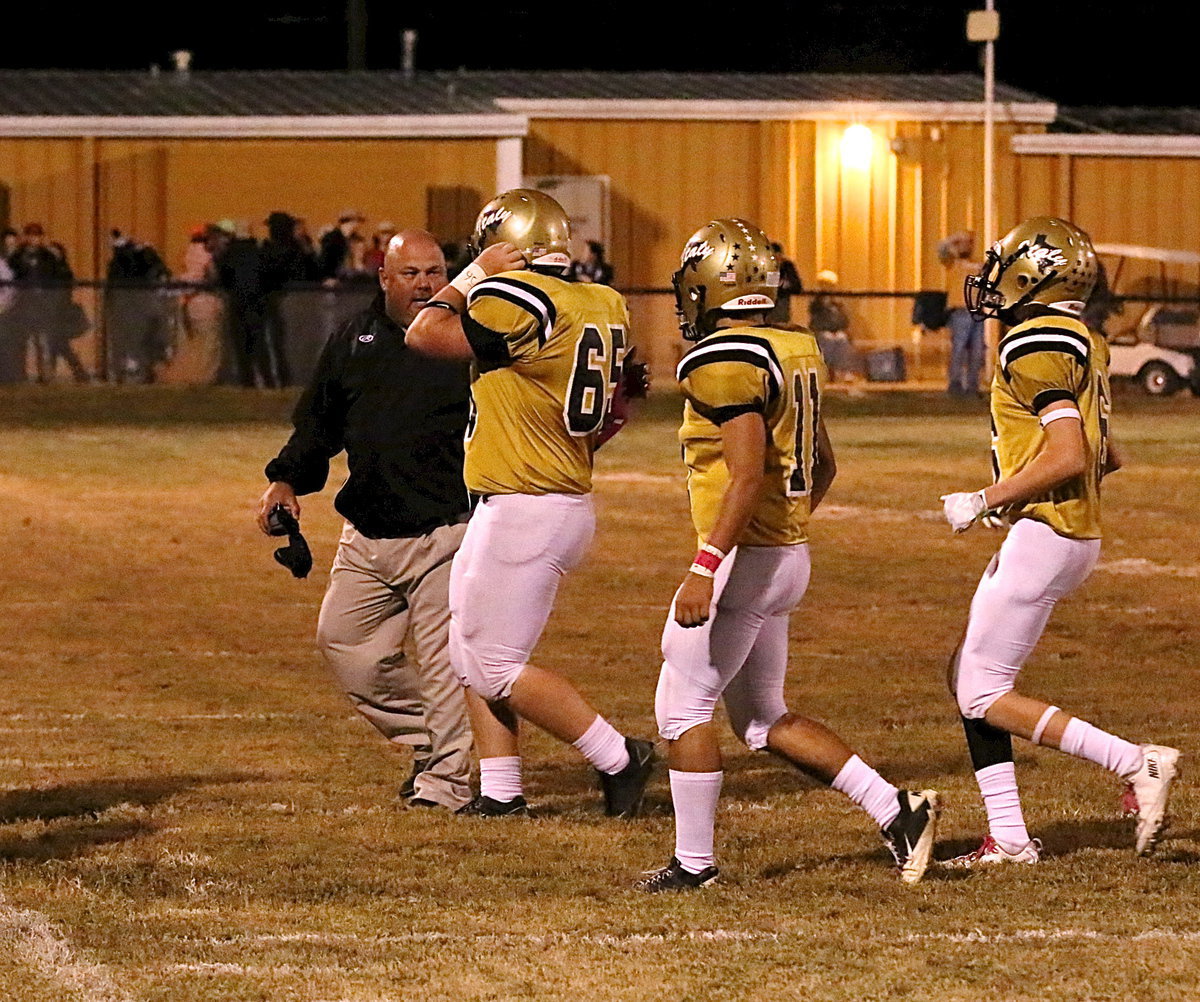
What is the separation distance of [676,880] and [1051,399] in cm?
157

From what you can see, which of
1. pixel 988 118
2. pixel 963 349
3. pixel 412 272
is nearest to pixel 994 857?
pixel 412 272

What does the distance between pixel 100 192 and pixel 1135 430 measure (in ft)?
43.1

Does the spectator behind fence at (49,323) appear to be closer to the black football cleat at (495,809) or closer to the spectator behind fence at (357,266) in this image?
the spectator behind fence at (357,266)

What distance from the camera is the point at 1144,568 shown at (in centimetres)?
1401

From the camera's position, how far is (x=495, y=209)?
7.12m

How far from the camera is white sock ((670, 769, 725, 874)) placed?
660 cm

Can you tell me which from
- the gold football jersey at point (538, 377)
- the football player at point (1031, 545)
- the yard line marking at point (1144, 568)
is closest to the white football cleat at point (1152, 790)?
the football player at point (1031, 545)

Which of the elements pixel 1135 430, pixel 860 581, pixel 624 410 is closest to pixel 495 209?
pixel 624 410

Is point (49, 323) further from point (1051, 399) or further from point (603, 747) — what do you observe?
point (1051, 399)

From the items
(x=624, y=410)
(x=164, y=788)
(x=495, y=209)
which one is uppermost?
(x=495, y=209)

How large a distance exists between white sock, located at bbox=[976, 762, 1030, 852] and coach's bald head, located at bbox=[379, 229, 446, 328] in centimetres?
225

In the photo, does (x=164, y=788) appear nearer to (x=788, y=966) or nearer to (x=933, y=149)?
(x=788, y=966)

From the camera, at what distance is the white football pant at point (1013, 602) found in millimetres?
6840

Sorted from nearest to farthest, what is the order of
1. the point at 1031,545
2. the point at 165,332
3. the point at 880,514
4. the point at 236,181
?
1. the point at 1031,545
2. the point at 880,514
3. the point at 165,332
4. the point at 236,181
